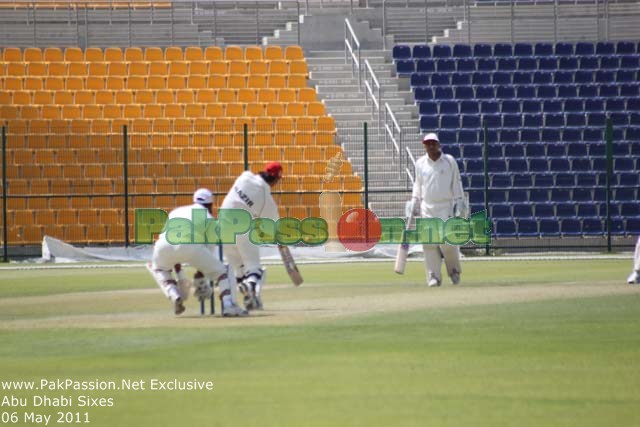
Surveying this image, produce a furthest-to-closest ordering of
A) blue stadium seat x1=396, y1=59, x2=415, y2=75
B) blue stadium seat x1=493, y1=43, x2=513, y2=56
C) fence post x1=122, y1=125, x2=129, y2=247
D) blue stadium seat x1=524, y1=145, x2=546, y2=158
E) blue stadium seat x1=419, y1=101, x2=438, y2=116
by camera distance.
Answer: blue stadium seat x1=493, y1=43, x2=513, y2=56 → blue stadium seat x1=396, y1=59, x2=415, y2=75 → blue stadium seat x1=419, y1=101, x2=438, y2=116 → blue stadium seat x1=524, y1=145, x2=546, y2=158 → fence post x1=122, y1=125, x2=129, y2=247

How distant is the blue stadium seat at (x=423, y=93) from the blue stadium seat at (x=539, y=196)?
197 inches

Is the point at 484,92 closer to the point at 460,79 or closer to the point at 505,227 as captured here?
the point at 460,79

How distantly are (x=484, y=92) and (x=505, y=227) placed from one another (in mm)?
5590

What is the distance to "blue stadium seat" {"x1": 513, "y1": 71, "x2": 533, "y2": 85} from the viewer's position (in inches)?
1484

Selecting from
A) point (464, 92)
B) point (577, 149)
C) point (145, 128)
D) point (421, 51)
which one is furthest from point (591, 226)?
point (145, 128)

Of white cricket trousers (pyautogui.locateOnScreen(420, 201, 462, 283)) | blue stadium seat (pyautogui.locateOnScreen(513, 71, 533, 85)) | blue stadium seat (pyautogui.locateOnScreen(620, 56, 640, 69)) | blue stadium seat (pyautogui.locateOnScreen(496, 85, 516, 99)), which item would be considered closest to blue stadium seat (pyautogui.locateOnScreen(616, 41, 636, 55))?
blue stadium seat (pyautogui.locateOnScreen(620, 56, 640, 69))

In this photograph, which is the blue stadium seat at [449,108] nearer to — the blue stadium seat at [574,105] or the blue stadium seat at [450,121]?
the blue stadium seat at [450,121]

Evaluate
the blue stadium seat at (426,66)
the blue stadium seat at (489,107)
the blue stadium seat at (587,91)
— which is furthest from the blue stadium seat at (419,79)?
the blue stadium seat at (587,91)

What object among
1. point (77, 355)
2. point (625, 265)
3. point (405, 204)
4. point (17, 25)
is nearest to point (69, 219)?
point (405, 204)

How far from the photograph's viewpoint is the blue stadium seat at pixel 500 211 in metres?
33.3

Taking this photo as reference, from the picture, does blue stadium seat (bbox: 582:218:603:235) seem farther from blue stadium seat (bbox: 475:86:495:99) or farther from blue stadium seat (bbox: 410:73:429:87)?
blue stadium seat (bbox: 410:73:429:87)

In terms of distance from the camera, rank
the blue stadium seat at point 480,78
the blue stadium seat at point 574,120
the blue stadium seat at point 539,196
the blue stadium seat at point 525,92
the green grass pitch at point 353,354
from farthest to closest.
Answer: the blue stadium seat at point 480,78 → the blue stadium seat at point 525,92 → the blue stadium seat at point 574,120 → the blue stadium seat at point 539,196 → the green grass pitch at point 353,354

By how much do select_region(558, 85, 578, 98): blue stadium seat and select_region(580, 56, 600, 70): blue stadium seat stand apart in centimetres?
113

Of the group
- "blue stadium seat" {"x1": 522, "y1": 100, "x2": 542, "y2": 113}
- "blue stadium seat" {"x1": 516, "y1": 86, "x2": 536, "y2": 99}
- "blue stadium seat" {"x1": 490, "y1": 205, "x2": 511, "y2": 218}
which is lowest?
"blue stadium seat" {"x1": 490, "y1": 205, "x2": 511, "y2": 218}
